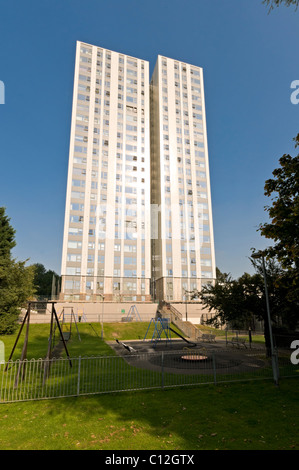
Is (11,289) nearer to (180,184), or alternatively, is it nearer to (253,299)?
(253,299)

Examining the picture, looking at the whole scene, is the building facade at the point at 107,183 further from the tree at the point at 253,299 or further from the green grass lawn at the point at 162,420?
the green grass lawn at the point at 162,420

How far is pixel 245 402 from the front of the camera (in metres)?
10.8

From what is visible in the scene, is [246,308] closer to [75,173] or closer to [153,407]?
[153,407]

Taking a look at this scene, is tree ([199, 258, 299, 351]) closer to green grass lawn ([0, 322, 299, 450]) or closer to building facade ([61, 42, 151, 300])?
green grass lawn ([0, 322, 299, 450])

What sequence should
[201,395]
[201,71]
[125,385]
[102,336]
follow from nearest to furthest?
1. [201,395]
2. [125,385]
3. [102,336]
4. [201,71]

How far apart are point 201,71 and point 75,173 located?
51.2 m

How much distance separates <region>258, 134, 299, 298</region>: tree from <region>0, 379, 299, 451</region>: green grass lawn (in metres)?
5.94

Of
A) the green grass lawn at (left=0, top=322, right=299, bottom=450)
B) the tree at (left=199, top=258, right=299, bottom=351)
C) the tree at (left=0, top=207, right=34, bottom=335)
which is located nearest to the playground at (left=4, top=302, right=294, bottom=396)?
the green grass lawn at (left=0, top=322, right=299, bottom=450)

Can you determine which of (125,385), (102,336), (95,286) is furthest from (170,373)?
(95,286)

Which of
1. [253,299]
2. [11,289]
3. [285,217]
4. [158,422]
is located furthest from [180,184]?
[158,422]

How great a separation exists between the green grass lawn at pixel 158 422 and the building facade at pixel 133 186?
47618 mm

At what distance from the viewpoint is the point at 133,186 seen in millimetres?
66625

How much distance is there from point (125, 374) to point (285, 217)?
12.5 m

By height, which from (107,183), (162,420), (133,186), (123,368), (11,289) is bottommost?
(123,368)
